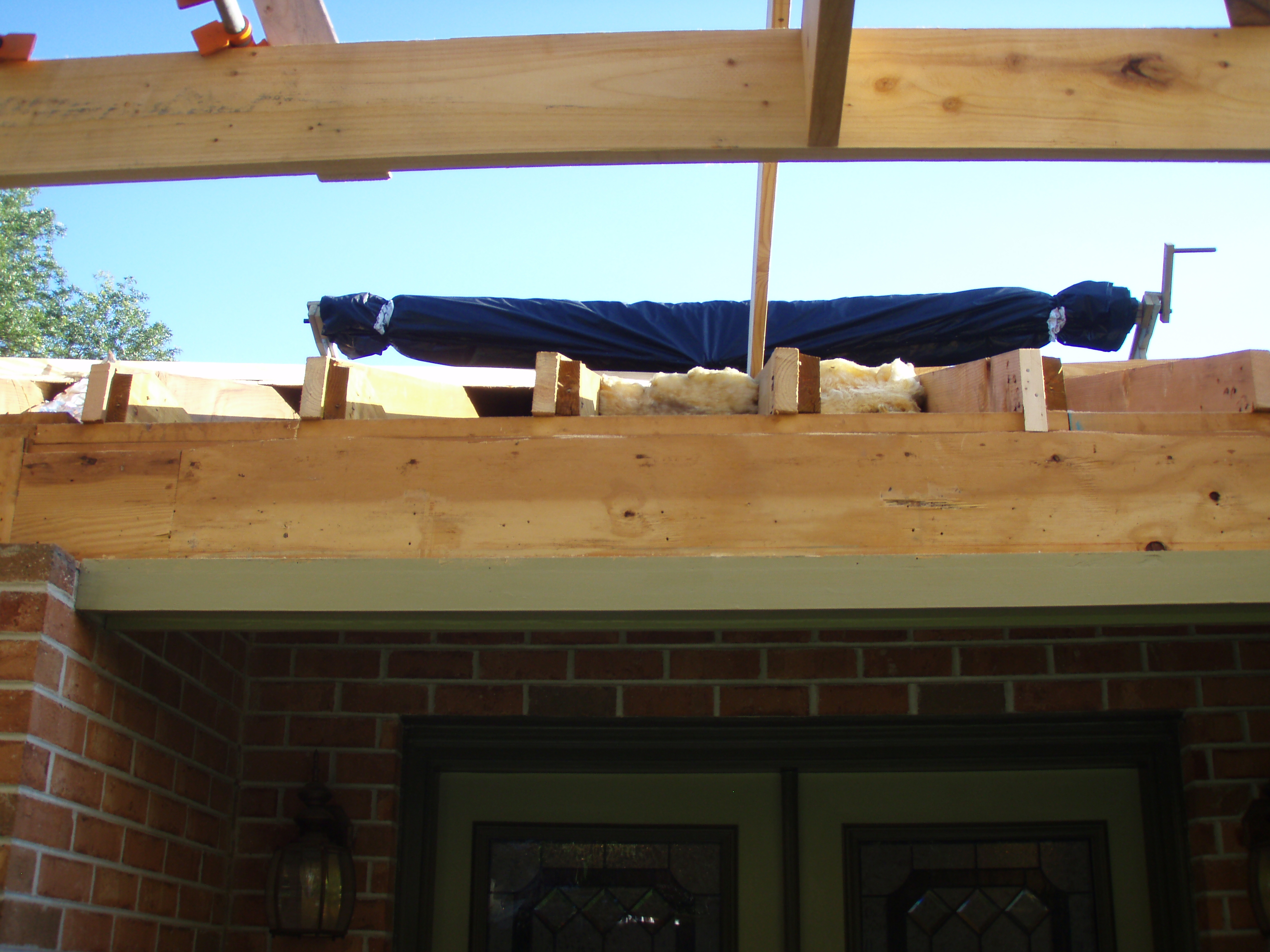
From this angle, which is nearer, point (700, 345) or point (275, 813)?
point (275, 813)

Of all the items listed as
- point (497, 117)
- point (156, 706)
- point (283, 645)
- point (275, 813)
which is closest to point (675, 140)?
point (497, 117)

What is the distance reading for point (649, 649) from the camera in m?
2.95

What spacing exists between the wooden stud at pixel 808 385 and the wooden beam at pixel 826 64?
1.39ft

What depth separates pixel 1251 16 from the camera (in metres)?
2.15

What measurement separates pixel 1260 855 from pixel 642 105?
2.33m

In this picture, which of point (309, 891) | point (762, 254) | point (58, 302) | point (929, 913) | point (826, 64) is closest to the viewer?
point (826, 64)

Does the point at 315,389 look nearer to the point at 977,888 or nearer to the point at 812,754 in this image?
the point at 812,754

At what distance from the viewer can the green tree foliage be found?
698 inches

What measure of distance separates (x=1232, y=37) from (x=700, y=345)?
1665 millimetres

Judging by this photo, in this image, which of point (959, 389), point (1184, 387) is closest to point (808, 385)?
point (959, 389)

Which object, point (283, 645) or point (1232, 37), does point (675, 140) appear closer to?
point (1232, 37)

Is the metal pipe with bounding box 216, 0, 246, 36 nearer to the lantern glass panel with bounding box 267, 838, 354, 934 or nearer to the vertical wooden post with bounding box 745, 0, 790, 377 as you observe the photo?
the vertical wooden post with bounding box 745, 0, 790, 377

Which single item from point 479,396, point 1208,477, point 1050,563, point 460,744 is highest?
point 479,396

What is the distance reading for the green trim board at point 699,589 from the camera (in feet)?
6.21
